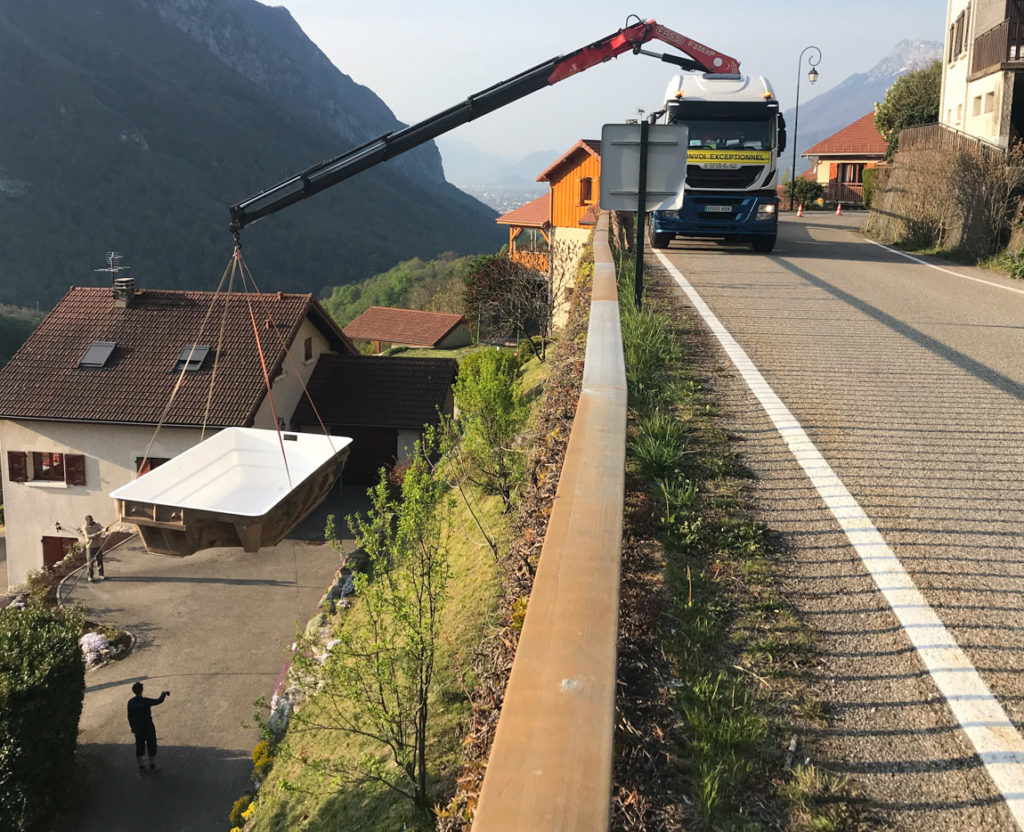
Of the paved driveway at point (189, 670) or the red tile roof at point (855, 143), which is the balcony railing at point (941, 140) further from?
the red tile roof at point (855, 143)

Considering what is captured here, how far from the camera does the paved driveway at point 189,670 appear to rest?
37.6ft

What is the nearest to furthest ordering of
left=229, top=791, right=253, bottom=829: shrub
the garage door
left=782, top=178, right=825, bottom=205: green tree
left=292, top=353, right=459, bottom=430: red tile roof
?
1. left=229, top=791, right=253, bottom=829: shrub
2. the garage door
3. left=292, top=353, right=459, bottom=430: red tile roof
4. left=782, top=178, right=825, bottom=205: green tree

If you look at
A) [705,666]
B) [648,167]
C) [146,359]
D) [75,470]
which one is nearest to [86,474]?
[75,470]

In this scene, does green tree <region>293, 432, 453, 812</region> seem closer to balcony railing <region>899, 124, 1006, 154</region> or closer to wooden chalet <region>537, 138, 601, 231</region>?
balcony railing <region>899, 124, 1006, 154</region>

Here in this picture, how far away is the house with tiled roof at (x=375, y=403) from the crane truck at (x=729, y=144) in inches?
481

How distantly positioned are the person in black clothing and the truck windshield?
13690 millimetres

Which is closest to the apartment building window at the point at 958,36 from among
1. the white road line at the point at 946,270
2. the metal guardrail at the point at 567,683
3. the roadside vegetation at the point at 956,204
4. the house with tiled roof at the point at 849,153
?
the roadside vegetation at the point at 956,204

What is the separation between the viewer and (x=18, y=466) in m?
25.8

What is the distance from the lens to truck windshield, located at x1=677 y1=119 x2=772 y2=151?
56.7 ft

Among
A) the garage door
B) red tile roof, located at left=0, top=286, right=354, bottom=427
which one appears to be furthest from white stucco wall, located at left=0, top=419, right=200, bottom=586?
the garage door

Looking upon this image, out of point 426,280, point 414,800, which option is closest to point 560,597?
point 414,800

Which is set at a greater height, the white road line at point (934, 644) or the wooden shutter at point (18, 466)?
the white road line at point (934, 644)

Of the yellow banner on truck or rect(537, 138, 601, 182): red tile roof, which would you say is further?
rect(537, 138, 601, 182): red tile roof

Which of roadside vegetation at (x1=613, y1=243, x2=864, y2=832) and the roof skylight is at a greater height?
roadside vegetation at (x1=613, y1=243, x2=864, y2=832)
